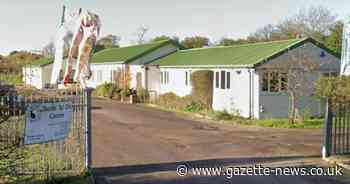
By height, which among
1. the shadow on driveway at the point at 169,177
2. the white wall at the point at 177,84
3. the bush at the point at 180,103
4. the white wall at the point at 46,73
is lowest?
the shadow on driveway at the point at 169,177

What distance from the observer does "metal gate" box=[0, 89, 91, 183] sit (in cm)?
846

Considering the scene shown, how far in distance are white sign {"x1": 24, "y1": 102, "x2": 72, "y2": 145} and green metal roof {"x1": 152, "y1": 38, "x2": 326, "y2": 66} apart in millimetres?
14584

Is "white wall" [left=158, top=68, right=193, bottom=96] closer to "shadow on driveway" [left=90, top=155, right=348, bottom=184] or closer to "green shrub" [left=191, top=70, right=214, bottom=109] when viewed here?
"green shrub" [left=191, top=70, right=214, bottom=109]

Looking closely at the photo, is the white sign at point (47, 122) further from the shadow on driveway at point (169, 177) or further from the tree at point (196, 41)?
the tree at point (196, 41)

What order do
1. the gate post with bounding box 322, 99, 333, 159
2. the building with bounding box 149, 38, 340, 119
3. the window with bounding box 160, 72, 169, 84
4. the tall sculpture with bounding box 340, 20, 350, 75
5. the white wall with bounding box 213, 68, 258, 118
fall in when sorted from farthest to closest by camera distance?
the window with bounding box 160, 72, 169, 84, the white wall with bounding box 213, 68, 258, 118, the building with bounding box 149, 38, 340, 119, the tall sculpture with bounding box 340, 20, 350, 75, the gate post with bounding box 322, 99, 333, 159

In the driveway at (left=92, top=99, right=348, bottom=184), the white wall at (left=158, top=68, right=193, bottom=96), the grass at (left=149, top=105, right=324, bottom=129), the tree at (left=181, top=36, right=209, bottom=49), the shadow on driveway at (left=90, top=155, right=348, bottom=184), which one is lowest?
the shadow on driveway at (left=90, top=155, right=348, bottom=184)

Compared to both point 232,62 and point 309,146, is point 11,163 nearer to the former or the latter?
point 309,146

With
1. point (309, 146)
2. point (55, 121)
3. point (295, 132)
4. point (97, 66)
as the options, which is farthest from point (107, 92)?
point (55, 121)

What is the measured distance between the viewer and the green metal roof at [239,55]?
78.4ft

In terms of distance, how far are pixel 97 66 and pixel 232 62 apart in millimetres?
25304

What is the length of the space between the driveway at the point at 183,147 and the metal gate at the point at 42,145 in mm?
888

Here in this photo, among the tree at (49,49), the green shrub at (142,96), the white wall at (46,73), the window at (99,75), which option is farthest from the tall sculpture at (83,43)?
the tree at (49,49)

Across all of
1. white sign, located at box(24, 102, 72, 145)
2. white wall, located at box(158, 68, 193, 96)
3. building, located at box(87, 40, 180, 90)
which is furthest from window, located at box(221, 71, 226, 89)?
white sign, located at box(24, 102, 72, 145)

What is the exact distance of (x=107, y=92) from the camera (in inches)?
1531
